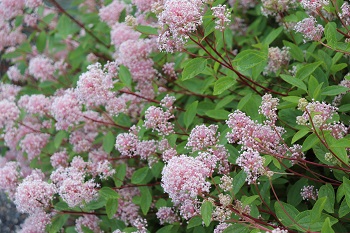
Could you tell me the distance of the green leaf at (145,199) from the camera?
1864 mm

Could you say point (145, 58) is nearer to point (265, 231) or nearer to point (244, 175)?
point (244, 175)

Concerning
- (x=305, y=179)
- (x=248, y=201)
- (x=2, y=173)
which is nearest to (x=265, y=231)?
(x=248, y=201)

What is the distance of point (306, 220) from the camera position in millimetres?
1423

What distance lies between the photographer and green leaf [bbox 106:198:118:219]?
1.84 m

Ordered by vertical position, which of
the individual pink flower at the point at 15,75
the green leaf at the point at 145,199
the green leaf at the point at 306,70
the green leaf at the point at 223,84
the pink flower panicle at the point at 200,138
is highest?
the green leaf at the point at 306,70

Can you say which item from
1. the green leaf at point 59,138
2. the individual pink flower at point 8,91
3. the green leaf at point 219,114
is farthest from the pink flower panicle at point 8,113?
the green leaf at point 219,114

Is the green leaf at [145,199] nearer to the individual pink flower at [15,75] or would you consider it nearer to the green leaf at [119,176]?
the green leaf at [119,176]

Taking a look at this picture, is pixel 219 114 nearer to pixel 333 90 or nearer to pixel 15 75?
pixel 333 90

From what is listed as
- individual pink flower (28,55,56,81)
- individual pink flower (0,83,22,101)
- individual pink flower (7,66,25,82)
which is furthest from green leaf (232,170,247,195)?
individual pink flower (7,66,25,82)

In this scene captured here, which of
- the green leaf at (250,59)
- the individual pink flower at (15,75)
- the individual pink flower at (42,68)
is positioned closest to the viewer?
the green leaf at (250,59)

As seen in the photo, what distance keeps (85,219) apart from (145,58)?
2.27 ft

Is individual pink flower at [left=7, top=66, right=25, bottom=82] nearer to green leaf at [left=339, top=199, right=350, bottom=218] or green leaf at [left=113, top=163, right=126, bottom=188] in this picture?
green leaf at [left=113, top=163, right=126, bottom=188]

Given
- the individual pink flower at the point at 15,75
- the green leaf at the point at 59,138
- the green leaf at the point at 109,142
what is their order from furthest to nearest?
the individual pink flower at the point at 15,75 → the green leaf at the point at 59,138 → the green leaf at the point at 109,142

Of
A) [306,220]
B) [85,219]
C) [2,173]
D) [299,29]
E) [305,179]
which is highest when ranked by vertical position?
[299,29]
